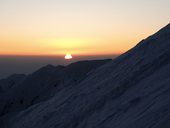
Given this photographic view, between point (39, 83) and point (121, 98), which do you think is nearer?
point (121, 98)

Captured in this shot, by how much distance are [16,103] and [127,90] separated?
25692 millimetres

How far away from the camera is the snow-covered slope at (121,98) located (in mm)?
13102

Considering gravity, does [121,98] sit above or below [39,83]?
below

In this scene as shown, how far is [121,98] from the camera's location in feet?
54.6

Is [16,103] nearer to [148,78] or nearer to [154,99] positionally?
[148,78]

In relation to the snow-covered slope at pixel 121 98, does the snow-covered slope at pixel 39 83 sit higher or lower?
higher

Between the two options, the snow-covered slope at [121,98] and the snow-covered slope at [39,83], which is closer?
the snow-covered slope at [121,98]

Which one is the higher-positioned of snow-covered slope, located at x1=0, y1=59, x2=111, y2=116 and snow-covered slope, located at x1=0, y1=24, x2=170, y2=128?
snow-covered slope, located at x1=0, y1=59, x2=111, y2=116

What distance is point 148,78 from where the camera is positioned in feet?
54.9

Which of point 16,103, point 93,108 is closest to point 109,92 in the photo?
point 93,108

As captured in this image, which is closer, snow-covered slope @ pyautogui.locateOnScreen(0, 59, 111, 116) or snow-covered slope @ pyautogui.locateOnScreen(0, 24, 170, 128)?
snow-covered slope @ pyautogui.locateOnScreen(0, 24, 170, 128)

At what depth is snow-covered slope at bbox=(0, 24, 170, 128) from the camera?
1310cm

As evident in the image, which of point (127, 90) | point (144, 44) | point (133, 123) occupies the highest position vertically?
point (144, 44)

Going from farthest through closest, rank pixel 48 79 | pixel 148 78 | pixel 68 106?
pixel 48 79 → pixel 68 106 → pixel 148 78
